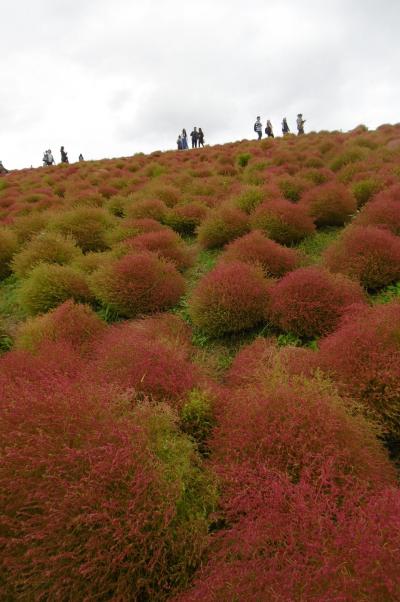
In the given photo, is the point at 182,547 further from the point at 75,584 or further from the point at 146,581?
the point at 75,584

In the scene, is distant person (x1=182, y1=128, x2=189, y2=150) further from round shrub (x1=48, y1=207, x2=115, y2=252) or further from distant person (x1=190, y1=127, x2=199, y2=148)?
round shrub (x1=48, y1=207, x2=115, y2=252)

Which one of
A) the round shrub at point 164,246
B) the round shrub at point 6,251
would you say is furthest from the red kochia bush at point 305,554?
the round shrub at point 6,251

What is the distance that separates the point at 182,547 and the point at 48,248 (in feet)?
18.0

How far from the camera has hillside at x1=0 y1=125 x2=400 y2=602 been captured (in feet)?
6.29

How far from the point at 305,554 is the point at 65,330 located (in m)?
3.39

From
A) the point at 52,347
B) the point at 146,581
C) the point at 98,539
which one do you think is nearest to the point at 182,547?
the point at 146,581

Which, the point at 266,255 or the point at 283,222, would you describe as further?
the point at 283,222

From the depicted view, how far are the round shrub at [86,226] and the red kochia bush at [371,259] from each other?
4.13m

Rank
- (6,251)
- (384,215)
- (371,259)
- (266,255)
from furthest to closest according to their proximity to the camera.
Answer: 1. (6,251)
2. (384,215)
3. (266,255)
4. (371,259)

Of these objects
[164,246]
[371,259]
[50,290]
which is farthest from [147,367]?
[164,246]

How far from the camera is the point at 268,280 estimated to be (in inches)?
187

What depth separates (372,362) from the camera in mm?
3045

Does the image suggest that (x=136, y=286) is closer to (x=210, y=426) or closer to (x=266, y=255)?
(x=266, y=255)

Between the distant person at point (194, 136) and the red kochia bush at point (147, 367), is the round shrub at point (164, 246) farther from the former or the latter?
the distant person at point (194, 136)
